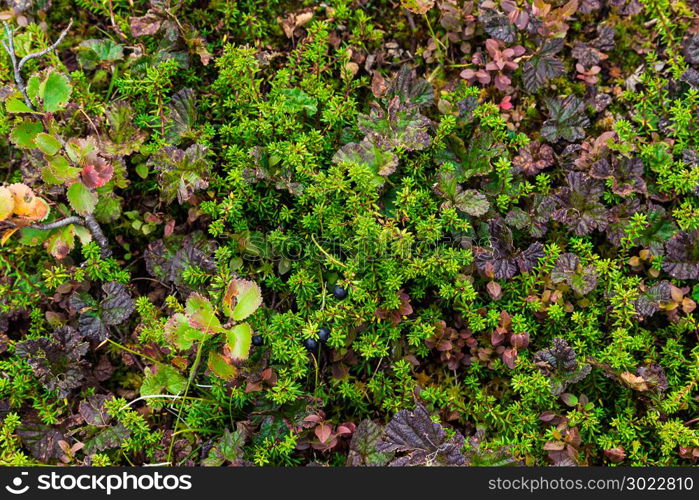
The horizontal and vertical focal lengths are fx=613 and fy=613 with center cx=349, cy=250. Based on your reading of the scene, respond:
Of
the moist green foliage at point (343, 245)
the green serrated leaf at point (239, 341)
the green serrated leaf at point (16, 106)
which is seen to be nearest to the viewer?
the green serrated leaf at point (239, 341)

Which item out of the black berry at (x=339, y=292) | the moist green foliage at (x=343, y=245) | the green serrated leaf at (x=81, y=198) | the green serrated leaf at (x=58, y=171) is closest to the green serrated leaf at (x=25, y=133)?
the moist green foliage at (x=343, y=245)

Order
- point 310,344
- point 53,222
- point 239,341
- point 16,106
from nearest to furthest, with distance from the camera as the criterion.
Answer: point 239,341, point 310,344, point 16,106, point 53,222

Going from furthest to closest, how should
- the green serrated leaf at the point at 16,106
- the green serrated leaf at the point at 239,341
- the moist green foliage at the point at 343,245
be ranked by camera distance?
the green serrated leaf at the point at 16,106, the moist green foliage at the point at 343,245, the green serrated leaf at the point at 239,341

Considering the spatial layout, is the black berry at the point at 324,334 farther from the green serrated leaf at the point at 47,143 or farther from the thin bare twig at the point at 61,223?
the green serrated leaf at the point at 47,143

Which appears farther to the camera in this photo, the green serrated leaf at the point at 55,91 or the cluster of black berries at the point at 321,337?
the green serrated leaf at the point at 55,91

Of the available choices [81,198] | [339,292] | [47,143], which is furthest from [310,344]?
[47,143]

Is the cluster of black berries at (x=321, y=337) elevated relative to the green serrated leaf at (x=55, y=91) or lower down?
lower down

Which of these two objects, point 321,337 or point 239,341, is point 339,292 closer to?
point 321,337

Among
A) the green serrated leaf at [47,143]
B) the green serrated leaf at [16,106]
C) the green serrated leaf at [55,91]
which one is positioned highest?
the green serrated leaf at [55,91]
